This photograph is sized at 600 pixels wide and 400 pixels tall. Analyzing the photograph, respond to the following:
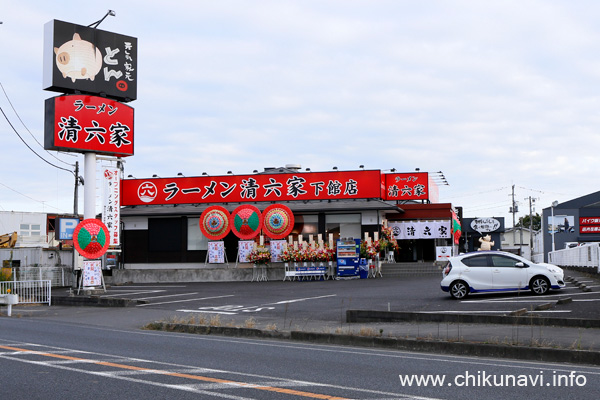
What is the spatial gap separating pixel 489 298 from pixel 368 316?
18.6ft

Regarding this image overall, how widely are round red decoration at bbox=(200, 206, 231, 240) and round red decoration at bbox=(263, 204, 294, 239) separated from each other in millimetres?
2961

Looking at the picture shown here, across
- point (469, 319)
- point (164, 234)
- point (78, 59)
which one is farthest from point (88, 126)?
point (469, 319)

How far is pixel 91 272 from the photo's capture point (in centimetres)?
2992

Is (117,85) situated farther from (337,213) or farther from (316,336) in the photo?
(316,336)

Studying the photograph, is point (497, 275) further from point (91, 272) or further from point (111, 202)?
point (111, 202)

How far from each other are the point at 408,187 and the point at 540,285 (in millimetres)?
27721

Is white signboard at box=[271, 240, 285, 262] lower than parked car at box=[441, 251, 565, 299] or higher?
higher

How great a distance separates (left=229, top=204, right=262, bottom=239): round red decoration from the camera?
38469 millimetres

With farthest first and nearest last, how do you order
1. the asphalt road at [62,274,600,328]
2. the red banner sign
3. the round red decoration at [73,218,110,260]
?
the red banner sign → the round red decoration at [73,218,110,260] → the asphalt road at [62,274,600,328]

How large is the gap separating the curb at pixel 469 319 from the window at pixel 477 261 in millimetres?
5464

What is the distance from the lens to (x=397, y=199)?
48219 millimetres

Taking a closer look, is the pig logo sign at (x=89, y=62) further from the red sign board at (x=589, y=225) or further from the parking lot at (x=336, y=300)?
the red sign board at (x=589, y=225)

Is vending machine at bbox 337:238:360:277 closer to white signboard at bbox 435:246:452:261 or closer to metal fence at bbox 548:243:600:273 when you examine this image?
white signboard at bbox 435:246:452:261

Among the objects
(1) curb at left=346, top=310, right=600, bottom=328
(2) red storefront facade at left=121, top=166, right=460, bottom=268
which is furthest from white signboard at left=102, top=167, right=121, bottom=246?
(1) curb at left=346, top=310, right=600, bottom=328
